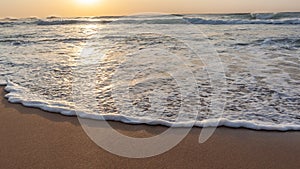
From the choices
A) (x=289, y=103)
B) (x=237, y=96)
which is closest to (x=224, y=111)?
(x=237, y=96)

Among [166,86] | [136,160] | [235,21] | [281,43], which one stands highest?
[235,21]

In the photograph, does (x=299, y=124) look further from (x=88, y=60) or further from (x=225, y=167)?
(x=88, y=60)

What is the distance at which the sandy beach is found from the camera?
8.89 ft

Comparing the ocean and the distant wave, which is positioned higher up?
the distant wave

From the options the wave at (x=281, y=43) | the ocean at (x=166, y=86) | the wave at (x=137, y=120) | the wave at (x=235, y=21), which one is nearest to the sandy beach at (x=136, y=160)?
the wave at (x=137, y=120)

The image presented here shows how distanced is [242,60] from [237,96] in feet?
8.83

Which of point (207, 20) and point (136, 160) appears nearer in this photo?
point (136, 160)

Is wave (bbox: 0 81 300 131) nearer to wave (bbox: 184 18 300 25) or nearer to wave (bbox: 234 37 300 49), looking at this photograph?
wave (bbox: 234 37 300 49)

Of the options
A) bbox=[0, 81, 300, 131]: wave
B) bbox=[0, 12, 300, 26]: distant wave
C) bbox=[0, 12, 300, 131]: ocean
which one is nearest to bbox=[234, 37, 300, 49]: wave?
bbox=[0, 12, 300, 131]: ocean

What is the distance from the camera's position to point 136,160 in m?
2.78

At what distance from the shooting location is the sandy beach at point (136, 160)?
2.71m

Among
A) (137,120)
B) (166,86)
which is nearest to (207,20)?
(166,86)

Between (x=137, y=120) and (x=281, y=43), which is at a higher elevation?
(x=281, y=43)

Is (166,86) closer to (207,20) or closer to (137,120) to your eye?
(137,120)
